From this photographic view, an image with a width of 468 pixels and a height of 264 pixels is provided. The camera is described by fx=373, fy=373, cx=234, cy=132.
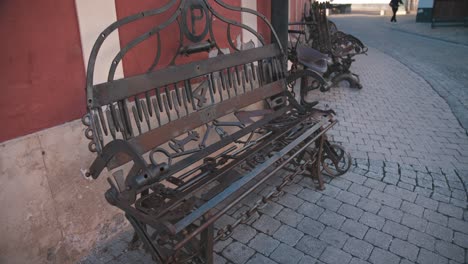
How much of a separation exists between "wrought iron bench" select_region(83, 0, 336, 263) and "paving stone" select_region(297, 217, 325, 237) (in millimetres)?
350

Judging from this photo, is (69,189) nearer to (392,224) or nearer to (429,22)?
(392,224)

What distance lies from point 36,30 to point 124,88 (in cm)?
58

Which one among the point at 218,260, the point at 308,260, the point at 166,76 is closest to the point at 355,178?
the point at 308,260

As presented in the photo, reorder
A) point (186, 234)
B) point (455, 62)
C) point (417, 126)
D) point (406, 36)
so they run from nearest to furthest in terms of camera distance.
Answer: point (186, 234) < point (417, 126) < point (455, 62) < point (406, 36)

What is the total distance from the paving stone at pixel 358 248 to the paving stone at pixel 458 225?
72 cm

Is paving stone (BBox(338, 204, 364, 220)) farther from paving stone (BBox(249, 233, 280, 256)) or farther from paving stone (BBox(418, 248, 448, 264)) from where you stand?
paving stone (BBox(249, 233, 280, 256))

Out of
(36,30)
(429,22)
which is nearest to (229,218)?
(36,30)

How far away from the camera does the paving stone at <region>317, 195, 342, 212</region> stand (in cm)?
308

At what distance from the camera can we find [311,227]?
9.34 feet

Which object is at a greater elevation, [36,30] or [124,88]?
[36,30]

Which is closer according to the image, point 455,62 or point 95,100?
point 95,100

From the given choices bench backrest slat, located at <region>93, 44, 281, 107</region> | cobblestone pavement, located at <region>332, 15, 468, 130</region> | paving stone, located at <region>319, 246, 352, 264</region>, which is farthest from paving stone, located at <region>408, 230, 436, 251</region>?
cobblestone pavement, located at <region>332, 15, 468, 130</region>

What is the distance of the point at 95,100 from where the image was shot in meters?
2.17

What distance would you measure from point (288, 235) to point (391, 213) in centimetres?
88
